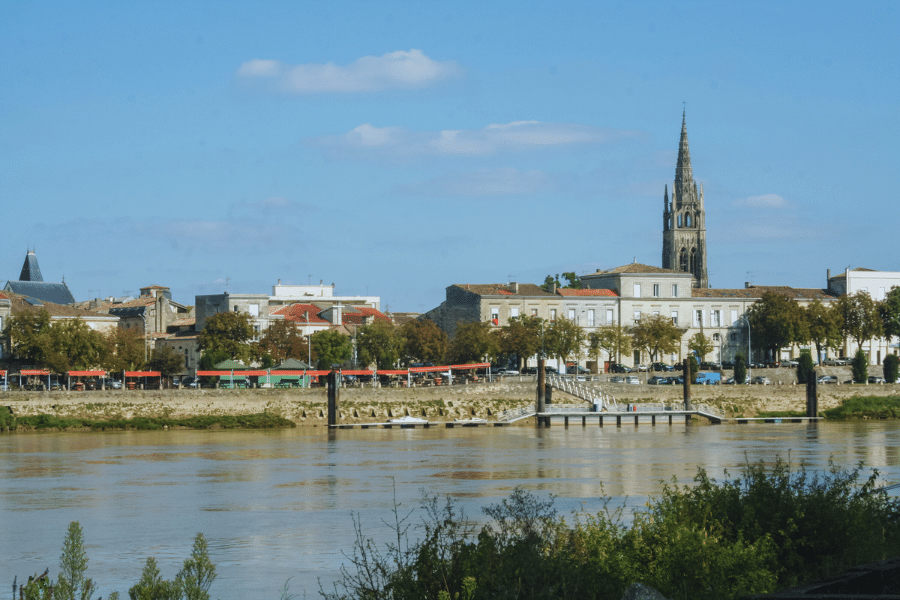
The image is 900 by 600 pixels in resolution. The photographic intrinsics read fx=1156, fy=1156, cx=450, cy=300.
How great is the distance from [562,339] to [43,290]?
169ft

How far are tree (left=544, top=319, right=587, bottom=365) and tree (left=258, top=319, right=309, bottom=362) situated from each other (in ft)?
67.7

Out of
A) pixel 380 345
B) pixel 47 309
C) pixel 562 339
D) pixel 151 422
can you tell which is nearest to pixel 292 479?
pixel 151 422

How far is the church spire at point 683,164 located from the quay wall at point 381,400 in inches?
2391

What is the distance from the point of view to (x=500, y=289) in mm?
106250

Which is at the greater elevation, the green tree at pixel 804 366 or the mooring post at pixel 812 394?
the green tree at pixel 804 366

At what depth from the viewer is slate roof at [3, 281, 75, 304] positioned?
11031 cm

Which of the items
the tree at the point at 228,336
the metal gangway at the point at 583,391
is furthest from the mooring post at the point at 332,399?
the tree at the point at 228,336

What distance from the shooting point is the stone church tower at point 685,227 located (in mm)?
140750

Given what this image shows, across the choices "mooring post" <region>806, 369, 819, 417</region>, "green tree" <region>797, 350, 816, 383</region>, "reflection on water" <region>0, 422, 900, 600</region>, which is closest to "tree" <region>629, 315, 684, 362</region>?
"green tree" <region>797, 350, 816, 383</region>

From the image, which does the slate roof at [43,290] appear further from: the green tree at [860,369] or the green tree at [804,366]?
the green tree at [860,369]

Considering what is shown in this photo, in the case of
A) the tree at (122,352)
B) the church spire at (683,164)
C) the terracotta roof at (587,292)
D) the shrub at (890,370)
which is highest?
the church spire at (683,164)

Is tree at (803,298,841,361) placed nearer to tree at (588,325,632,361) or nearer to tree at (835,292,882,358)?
tree at (835,292,882,358)

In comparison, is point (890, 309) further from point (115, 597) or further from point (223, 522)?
point (115, 597)

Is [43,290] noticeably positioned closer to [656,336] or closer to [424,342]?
[424,342]
